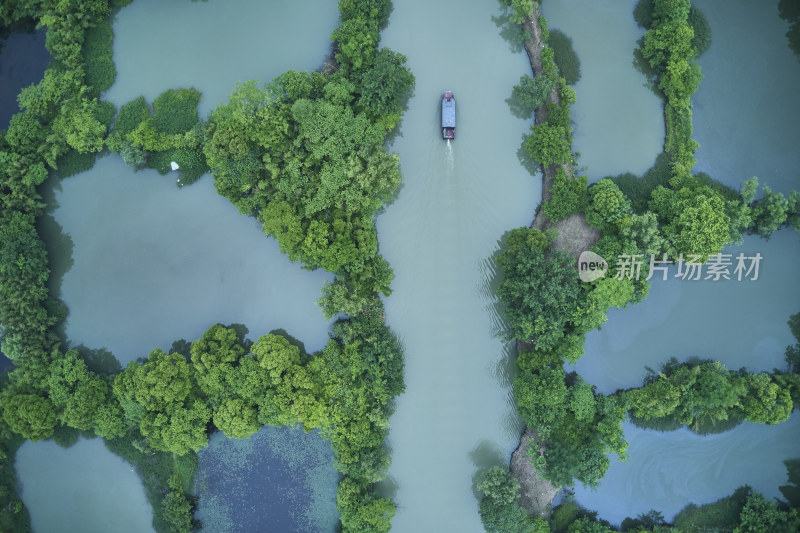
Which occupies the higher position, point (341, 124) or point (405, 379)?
point (341, 124)

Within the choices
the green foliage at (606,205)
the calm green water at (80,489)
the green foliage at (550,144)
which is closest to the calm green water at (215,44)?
the green foliage at (550,144)

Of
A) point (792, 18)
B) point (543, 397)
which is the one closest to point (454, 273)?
point (543, 397)

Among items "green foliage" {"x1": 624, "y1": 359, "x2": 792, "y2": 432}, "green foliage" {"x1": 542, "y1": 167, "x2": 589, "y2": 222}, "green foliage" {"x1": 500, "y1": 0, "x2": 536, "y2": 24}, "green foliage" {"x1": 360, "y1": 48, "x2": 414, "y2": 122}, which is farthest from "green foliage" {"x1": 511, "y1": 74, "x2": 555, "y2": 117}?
"green foliage" {"x1": 624, "y1": 359, "x2": 792, "y2": 432}

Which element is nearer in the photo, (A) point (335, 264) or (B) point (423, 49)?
(A) point (335, 264)

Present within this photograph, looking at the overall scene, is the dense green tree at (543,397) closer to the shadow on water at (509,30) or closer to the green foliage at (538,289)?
the green foliage at (538,289)

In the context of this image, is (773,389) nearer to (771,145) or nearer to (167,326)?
(771,145)

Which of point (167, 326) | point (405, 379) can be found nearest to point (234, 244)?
point (167, 326)

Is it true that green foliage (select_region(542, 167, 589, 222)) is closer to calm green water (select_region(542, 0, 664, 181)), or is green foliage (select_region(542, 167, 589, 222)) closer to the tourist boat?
calm green water (select_region(542, 0, 664, 181))
